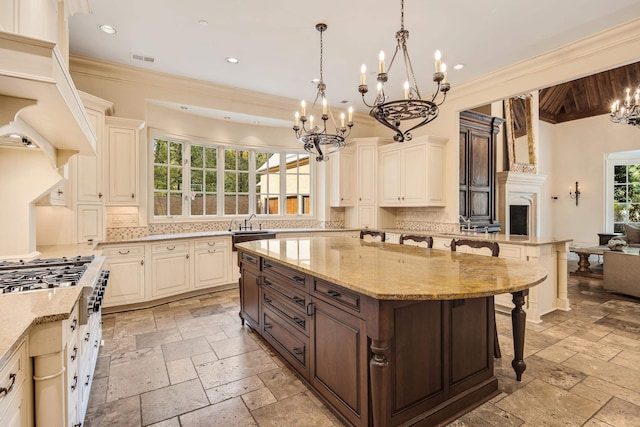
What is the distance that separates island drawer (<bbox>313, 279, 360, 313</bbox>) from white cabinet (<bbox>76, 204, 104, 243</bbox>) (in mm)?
3088

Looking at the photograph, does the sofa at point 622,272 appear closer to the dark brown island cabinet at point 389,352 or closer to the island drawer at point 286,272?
the dark brown island cabinet at point 389,352

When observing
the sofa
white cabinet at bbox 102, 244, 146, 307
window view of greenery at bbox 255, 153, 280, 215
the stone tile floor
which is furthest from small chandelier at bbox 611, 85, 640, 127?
white cabinet at bbox 102, 244, 146, 307

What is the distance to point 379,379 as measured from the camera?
59.3 inches

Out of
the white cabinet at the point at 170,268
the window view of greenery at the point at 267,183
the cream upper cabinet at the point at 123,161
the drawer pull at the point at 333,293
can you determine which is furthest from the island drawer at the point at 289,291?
the window view of greenery at the point at 267,183

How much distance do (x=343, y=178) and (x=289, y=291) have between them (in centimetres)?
392

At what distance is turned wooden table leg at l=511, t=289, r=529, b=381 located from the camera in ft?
7.18

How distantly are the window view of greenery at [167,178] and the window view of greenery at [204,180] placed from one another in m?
0.23

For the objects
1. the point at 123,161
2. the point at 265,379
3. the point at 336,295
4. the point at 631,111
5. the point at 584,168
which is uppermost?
the point at 631,111

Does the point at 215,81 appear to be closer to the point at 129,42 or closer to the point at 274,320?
the point at 129,42

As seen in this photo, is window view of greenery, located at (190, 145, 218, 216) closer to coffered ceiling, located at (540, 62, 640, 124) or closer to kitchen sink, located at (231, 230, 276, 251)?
kitchen sink, located at (231, 230, 276, 251)

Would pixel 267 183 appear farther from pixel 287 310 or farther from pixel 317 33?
pixel 287 310

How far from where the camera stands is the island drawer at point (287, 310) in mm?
2215

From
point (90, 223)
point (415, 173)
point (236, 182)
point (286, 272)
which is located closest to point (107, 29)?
point (90, 223)

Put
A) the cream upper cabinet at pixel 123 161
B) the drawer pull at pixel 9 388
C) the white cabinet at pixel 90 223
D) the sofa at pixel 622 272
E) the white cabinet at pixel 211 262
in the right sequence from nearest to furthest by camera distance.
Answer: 1. the drawer pull at pixel 9 388
2. the white cabinet at pixel 90 223
3. the cream upper cabinet at pixel 123 161
4. the sofa at pixel 622 272
5. the white cabinet at pixel 211 262
